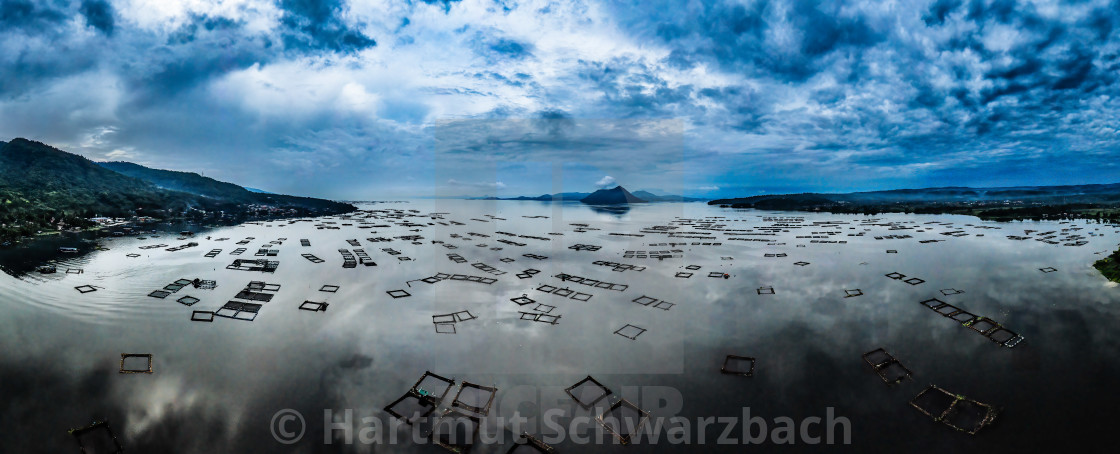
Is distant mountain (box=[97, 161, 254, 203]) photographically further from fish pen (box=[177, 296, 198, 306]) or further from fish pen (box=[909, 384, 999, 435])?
fish pen (box=[909, 384, 999, 435])

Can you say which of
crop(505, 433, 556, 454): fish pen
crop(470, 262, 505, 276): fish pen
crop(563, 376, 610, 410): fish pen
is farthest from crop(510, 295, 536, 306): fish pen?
crop(505, 433, 556, 454): fish pen

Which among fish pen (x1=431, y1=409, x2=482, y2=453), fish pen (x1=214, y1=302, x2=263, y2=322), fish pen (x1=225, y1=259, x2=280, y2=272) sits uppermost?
fish pen (x1=225, y1=259, x2=280, y2=272)

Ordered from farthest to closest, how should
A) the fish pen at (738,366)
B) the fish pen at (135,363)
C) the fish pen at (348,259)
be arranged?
the fish pen at (348,259), the fish pen at (135,363), the fish pen at (738,366)

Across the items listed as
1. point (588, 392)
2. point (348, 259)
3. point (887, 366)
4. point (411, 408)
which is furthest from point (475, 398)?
point (348, 259)

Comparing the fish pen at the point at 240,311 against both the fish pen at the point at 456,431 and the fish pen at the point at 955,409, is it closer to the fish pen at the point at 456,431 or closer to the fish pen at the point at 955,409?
the fish pen at the point at 456,431

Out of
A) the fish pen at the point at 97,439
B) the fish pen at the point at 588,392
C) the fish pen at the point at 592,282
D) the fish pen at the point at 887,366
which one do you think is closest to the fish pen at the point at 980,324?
the fish pen at the point at 887,366

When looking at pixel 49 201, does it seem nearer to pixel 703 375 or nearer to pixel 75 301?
pixel 75 301
